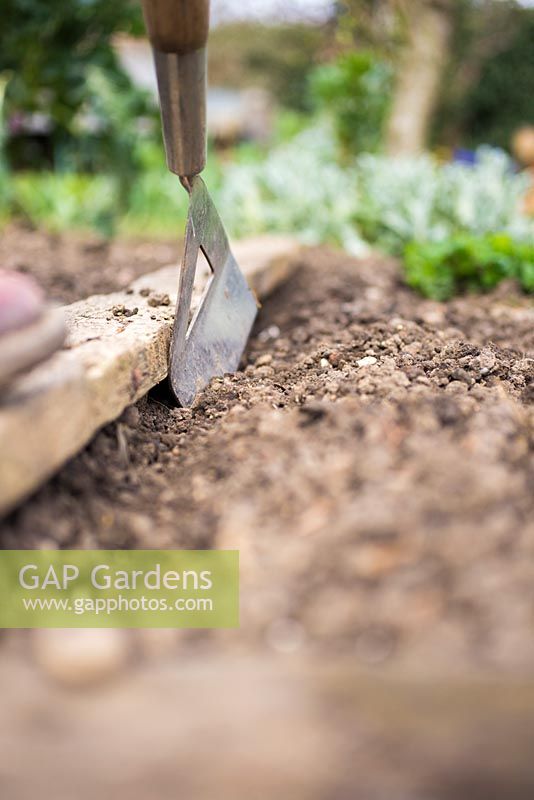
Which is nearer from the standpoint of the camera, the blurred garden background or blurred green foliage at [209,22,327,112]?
the blurred garden background

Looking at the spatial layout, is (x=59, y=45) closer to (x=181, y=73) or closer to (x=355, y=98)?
(x=355, y=98)

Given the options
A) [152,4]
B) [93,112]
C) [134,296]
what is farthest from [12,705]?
[93,112]

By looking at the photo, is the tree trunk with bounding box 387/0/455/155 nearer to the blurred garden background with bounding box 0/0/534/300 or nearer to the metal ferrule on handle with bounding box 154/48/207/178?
the blurred garden background with bounding box 0/0/534/300

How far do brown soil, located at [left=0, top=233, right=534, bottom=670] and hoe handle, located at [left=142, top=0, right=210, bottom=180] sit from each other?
566 millimetres

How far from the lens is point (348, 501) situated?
1.11 m

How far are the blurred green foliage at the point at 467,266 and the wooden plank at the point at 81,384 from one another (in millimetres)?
1279

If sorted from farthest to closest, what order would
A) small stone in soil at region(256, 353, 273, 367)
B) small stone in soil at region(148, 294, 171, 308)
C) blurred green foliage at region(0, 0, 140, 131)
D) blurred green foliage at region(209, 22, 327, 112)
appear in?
1. blurred green foliage at region(209, 22, 327, 112)
2. blurred green foliage at region(0, 0, 140, 131)
3. small stone in soil at region(256, 353, 273, 367)
4. small stone in soil at region(148, 294, 171, 308)

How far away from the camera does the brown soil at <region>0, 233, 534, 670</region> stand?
0.96m

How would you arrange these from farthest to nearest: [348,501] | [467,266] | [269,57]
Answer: [269,57]
[467,266]
[348,501]

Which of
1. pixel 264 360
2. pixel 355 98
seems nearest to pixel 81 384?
pixel 264 360

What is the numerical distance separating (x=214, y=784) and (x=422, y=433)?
2.10 feet

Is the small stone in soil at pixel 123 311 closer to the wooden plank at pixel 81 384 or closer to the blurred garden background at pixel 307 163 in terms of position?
the wooden plank at pixel 81 384

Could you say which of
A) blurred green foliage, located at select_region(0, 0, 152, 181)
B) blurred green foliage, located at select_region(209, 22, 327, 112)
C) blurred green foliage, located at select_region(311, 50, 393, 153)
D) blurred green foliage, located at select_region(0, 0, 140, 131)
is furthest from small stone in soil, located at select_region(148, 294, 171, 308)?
blurred green foliage, located at select_region(209, 22, 327, 112)

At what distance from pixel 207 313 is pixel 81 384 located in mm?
799
